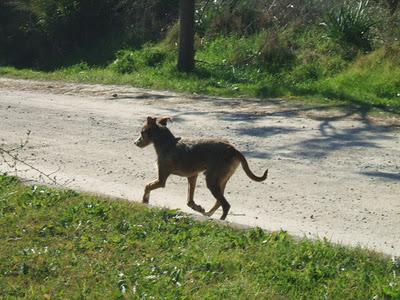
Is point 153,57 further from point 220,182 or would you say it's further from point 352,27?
point 220,182

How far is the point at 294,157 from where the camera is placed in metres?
10.8

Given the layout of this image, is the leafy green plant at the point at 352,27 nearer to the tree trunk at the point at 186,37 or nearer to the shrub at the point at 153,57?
the tree trunk at the point at 186,37

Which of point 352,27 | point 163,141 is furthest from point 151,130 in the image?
point 352,27

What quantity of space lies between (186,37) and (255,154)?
27.0 feet

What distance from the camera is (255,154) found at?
11.0 meters

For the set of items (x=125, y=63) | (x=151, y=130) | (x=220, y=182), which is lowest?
(x=125, y=63)

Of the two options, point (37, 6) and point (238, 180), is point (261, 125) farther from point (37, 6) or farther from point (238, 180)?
point (37, 6)

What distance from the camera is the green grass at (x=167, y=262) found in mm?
5918

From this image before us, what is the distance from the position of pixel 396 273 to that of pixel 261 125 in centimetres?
700

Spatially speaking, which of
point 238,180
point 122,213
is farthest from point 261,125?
point 122,213

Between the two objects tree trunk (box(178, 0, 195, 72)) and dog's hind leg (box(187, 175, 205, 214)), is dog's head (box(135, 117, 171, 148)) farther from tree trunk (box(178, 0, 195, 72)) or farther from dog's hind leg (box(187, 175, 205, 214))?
tree trunk (box(178, 0, 195, 72))

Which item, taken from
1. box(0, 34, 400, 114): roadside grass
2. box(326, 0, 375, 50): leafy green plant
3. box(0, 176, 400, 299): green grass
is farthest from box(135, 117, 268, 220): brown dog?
box(326, 0, 375, 50): leafy green plant

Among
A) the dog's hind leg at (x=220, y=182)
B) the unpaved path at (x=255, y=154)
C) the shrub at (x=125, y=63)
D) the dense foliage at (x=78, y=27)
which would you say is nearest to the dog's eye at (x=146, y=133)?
the unpaved path at (x=255, y=154)

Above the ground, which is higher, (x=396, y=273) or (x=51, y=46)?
(x=396, y=273)
